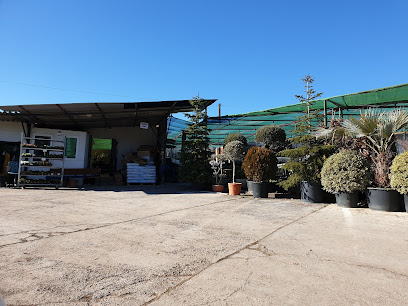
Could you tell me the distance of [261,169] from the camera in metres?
7.30

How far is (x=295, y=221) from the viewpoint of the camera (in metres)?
4.09

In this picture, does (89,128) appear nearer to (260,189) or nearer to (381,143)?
(260,189)

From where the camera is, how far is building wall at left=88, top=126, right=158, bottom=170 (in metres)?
14.5

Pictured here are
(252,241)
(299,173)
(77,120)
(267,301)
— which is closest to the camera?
(267,301)

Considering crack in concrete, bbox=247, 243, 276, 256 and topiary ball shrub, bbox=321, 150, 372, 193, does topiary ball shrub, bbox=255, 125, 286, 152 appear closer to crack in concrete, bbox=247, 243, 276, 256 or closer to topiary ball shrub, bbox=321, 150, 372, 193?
topiary ball shrub, bbox=321, 150, 372, 193

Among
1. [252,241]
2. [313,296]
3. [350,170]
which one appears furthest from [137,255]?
[350,170]

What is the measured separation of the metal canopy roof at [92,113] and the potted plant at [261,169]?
388 centimetres

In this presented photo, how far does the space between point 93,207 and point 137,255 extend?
3.55 metres

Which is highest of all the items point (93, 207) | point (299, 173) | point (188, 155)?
point (188, 155)

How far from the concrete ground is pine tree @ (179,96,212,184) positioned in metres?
5.33

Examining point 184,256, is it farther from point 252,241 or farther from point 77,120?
point 77,120

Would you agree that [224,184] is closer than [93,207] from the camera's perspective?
No

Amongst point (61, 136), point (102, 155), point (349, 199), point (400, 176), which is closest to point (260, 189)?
point (349, 199)

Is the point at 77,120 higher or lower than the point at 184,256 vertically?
higher
